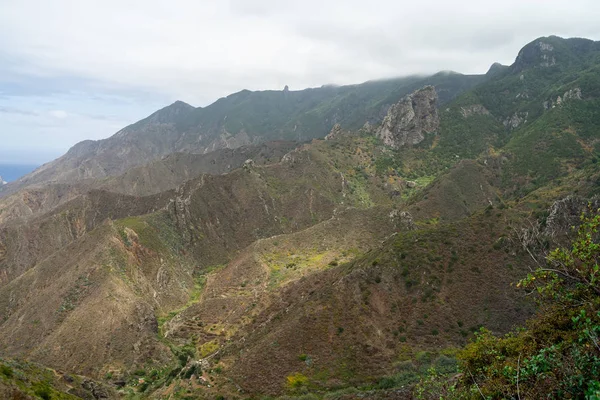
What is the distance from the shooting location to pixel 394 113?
134250mm

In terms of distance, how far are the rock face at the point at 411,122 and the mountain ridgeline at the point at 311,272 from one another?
25.8 ft

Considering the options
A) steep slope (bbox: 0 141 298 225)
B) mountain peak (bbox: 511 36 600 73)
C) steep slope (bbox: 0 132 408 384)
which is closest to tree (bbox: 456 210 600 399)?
steep slope (bbox: 0 132 408 384)

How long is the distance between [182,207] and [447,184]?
198 feet

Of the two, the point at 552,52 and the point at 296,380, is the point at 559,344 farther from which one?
the point at 552,52

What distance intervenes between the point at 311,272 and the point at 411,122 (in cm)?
8920

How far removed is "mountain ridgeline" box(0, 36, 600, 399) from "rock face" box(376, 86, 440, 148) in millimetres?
7872

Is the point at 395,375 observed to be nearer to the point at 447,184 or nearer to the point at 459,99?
the point at 447,184

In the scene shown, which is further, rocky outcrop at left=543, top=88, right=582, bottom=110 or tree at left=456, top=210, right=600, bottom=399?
rocky outcrop at left=543, top=88, right=582, bottom=110

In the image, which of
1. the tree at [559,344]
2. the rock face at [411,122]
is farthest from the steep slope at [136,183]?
the tree at [559,344]

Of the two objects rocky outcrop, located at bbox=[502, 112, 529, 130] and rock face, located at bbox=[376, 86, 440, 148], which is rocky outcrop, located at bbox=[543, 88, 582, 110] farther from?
rock face, located at bbox=[376, 86, 440, 148]

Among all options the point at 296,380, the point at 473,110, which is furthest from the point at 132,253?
the point at 473,110

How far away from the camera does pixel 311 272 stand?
59344mm

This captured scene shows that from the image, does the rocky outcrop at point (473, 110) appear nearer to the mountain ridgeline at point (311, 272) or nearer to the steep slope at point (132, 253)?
the mountain ridgeline at point (311, 272)

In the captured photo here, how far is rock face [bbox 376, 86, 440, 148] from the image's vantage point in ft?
425
